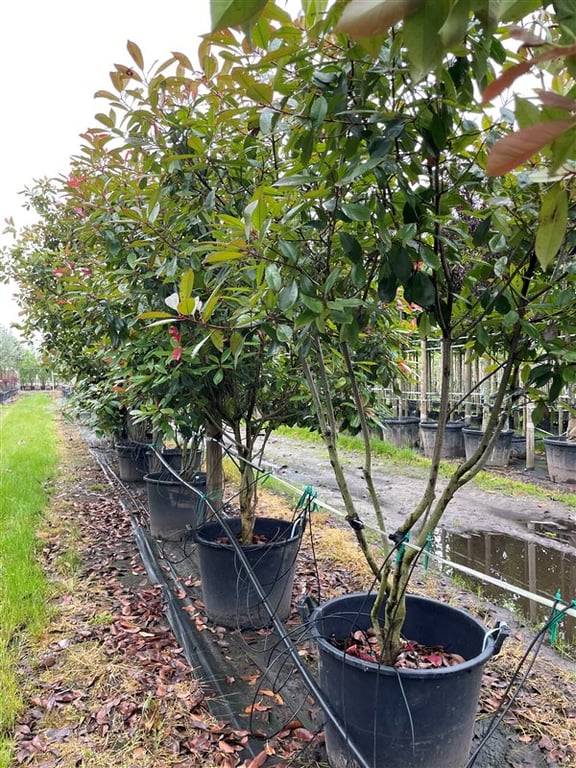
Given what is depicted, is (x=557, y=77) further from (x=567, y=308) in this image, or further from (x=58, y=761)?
(x=58, y=761)

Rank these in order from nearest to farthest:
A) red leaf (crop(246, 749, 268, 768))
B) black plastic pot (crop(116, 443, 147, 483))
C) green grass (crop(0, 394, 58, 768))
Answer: red leaf (crop(246, 749, 268, 768))
green grass (crop(0, 394, 58, 768))
black plastic pot (crop(116, 443, 147, 483))

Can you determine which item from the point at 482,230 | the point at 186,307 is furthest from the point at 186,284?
the point at 482,230

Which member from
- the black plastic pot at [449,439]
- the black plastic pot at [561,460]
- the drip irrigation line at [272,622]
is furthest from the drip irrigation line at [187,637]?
the black plastic pot at [449,439]

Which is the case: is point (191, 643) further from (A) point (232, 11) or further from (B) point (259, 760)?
(A) point (232, 11)

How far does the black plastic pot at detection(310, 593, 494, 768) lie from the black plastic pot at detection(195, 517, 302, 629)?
932 millimetres

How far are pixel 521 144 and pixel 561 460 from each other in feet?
20.3

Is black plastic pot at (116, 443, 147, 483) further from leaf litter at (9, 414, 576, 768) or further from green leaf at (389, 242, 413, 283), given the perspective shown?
green leaf at (389, 242, 413, 283)

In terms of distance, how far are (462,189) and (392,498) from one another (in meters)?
4.34

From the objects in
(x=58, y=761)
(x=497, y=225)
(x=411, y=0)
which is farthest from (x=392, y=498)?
(x=411, y=0)

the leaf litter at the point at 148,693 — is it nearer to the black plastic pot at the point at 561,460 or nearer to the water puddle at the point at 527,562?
the water puddle at the point at 527,562

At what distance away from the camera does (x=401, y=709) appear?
4.46 ft

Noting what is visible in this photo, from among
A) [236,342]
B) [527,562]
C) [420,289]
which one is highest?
[420,289]

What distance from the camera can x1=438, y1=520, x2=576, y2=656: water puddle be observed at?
2887mm

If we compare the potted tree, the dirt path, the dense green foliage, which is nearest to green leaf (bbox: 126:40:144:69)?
the dense green foliage
